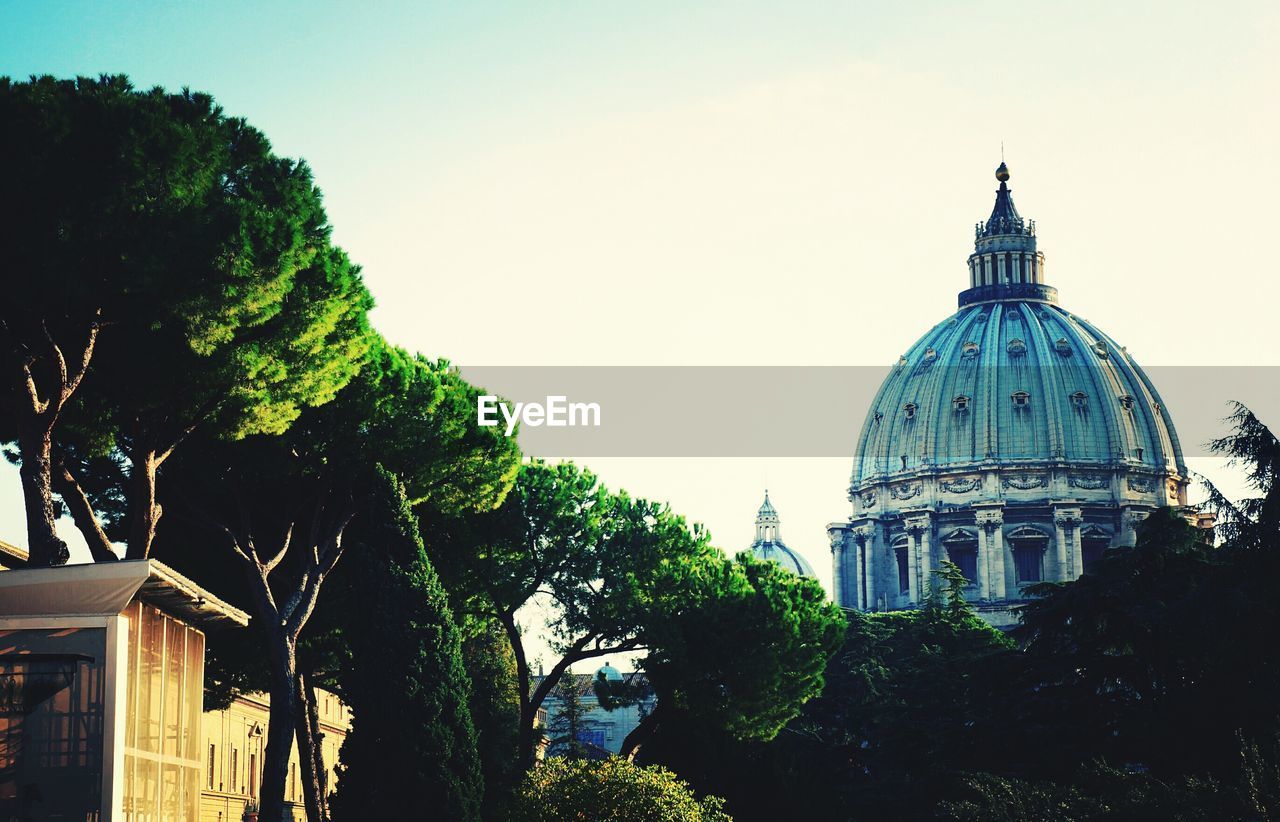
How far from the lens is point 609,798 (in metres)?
28.3

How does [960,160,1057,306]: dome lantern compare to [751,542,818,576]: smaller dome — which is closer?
[960,160,1057,306]: dome lantern

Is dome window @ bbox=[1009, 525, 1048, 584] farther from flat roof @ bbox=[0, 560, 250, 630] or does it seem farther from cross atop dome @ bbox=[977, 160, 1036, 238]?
flat roof @ bbox=[0, 560, 250, 630]

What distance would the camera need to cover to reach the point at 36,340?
67.7ft

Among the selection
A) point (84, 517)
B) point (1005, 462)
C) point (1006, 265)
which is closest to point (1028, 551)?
point (1005, 462)

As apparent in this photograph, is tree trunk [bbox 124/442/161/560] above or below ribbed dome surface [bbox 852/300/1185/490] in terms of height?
below

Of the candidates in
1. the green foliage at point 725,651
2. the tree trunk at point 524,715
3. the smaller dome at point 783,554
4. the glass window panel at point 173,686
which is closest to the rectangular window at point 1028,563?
the smaller dome at point 783,554

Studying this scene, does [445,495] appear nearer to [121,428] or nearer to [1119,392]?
[121,428]

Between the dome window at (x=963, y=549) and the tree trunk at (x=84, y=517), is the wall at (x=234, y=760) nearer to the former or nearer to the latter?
the tree trunk at (x=84, y=517)

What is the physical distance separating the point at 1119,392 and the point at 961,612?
186ft

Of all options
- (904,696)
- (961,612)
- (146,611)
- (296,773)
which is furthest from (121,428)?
(961,612)

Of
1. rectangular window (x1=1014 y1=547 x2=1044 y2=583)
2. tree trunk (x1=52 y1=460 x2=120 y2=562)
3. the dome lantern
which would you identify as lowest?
tree trunk (x1=52 y1=460 x2=120 y2=562)

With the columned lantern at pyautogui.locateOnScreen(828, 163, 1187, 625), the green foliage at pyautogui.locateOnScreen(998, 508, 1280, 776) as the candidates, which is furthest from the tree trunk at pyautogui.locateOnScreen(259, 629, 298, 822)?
the columned lantern at pyautogui.locateOnScreen(828, 163, 1187, 625)

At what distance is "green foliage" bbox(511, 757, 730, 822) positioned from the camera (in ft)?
92.0

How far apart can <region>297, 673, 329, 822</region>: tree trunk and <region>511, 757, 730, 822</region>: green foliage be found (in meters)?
3.05
